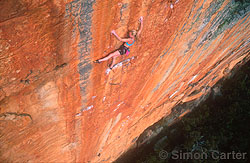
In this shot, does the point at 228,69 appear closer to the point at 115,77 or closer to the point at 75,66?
the point at 115,77

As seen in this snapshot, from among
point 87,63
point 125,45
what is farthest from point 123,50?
point 87,63

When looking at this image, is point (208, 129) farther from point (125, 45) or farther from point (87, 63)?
point (87, 63)

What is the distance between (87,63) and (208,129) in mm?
6573

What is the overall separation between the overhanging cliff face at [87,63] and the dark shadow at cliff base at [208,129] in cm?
275

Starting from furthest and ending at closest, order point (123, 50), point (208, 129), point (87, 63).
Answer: point (208, 129) → point (123, 50) → point (87, 63)

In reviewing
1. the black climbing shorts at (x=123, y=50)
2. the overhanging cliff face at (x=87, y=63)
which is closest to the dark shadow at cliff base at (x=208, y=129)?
the overhanging cliff face at (x=87, y=63)

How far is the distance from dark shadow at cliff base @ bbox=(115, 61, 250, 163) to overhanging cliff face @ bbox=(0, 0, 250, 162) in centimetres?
275

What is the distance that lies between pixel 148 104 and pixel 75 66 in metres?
2.96

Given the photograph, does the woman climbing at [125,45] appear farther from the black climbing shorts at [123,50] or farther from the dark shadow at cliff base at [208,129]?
the dark shadow at cliff base at [208,129]

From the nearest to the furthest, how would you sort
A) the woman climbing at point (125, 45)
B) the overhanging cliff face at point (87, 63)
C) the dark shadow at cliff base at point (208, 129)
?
1. the overhanging cliff face at point (87, 63)
2. the woman climbing at point (125, 45)
3. the dark shadow at cliff base at point (208, 129)

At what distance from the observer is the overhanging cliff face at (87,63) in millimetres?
1967

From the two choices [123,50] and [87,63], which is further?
[123,50]

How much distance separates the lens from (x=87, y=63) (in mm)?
2555

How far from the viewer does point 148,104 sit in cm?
485
